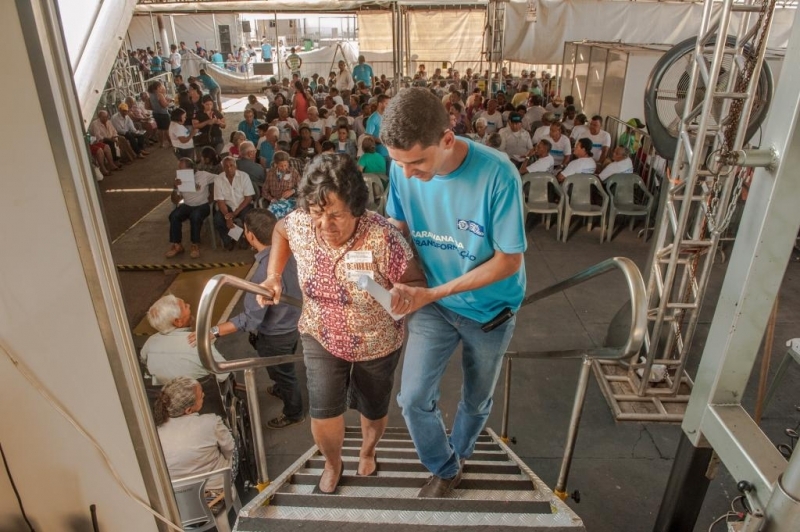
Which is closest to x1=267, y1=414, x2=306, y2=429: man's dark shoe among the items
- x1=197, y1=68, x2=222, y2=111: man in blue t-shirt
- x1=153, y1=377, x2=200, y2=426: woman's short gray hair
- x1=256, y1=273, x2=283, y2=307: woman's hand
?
x1=153, y1=377, x2=200, y2=426: woman's short gray hair

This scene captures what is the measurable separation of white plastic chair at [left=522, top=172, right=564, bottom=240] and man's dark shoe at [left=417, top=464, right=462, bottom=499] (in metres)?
5.38

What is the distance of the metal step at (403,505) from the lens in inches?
85.9

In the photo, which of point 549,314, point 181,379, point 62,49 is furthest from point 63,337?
point 549,314

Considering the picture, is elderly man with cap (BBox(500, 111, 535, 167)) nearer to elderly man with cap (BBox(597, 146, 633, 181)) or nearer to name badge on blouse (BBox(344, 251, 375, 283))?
elderly man with cap (BBox(597, 146, 633, 181))

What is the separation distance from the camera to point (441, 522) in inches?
87.2

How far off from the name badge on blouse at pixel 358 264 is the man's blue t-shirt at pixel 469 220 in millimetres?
338

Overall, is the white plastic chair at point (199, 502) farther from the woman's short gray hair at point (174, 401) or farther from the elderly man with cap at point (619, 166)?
the elderly man with cap at point (619, 166)

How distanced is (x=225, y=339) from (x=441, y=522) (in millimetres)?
3555

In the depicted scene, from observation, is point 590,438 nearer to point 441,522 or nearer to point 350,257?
point 441,522

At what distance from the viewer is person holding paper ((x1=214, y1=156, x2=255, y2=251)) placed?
715cm

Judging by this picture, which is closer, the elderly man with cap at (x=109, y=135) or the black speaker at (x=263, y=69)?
the elderly man with cap at (x=109, y=135)

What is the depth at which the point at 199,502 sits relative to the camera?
265 cm

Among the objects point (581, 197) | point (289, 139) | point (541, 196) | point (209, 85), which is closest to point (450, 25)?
point (209, 85)

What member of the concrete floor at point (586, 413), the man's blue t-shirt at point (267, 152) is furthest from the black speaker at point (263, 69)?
the concrete floor at point (586, 413)
